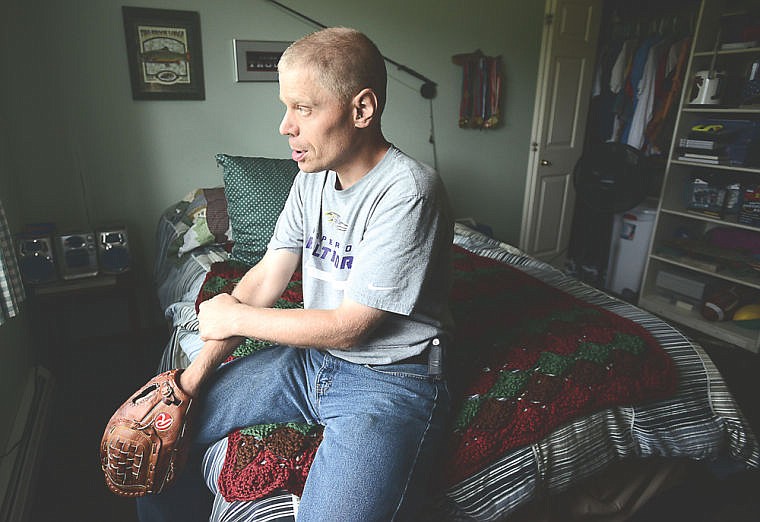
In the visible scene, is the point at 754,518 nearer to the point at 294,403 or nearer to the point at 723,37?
the point at 294,403

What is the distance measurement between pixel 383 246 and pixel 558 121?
3026 millimetres

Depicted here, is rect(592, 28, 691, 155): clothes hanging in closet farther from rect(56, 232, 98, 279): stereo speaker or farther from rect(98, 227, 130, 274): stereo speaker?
rect(56, 232, 98, 279): stereo speaker

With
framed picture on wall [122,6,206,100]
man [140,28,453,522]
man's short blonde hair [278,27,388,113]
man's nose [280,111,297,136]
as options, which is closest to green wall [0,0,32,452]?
framed picture on wall [122,6,206,100]

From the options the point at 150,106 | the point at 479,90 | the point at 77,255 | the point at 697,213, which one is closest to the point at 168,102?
A: the point at 150,106

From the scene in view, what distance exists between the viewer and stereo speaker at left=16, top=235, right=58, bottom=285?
1.96 m

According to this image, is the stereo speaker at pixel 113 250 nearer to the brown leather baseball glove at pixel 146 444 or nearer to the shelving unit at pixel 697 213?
the brown leather baseball glove at pixel 146 444

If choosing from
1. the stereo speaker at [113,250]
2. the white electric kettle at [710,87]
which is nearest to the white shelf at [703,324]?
the white electric kettle at [710,87]

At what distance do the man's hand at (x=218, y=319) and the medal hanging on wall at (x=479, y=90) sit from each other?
8.25 feet

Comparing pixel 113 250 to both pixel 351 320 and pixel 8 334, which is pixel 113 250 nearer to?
pixel 8 334

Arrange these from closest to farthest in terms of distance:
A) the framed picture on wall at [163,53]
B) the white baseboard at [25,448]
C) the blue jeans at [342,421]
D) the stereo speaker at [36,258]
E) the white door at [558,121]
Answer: the blue jeans at [342,421]
the white baseboard at [25,448]
the stereo speaker at [36,258]
the framed picture on wall at [163,53]
the white door at [558,121]

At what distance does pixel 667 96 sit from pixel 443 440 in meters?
2.98

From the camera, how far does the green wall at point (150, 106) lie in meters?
2.13

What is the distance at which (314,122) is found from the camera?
0.96 m

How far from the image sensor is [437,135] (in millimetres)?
3184
